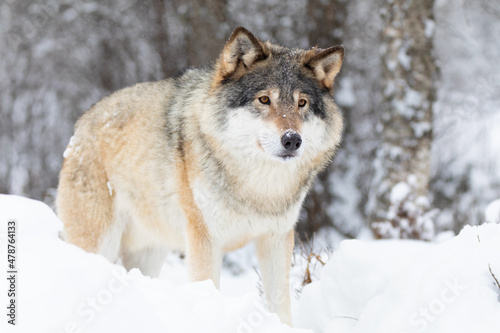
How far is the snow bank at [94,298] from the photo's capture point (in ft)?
6.65

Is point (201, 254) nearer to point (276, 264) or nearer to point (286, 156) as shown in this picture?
point (276, 264)

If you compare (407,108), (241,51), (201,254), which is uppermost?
(241,51)

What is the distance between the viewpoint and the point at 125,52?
11000mm

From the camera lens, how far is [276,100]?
11.6 ft

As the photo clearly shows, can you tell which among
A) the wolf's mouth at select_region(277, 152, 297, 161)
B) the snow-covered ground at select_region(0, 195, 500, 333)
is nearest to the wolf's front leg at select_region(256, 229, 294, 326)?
the snow-covered ground at select_region(0, 195, 500, 333)

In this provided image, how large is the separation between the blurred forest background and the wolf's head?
3.82 m

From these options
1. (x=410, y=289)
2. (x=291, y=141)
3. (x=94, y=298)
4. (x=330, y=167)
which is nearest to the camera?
(x=94, y=298)

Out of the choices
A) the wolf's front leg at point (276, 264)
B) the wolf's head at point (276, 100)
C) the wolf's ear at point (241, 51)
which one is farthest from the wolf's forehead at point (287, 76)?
the wolf's front leg at point (276, 264)

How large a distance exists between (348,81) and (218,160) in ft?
22.6

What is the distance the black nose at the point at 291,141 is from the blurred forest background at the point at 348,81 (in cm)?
421

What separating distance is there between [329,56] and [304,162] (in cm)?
73

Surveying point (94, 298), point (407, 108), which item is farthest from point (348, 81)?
point (94, 298)

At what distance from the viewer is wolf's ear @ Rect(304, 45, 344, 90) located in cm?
377

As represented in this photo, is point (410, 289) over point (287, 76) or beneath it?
beneath
